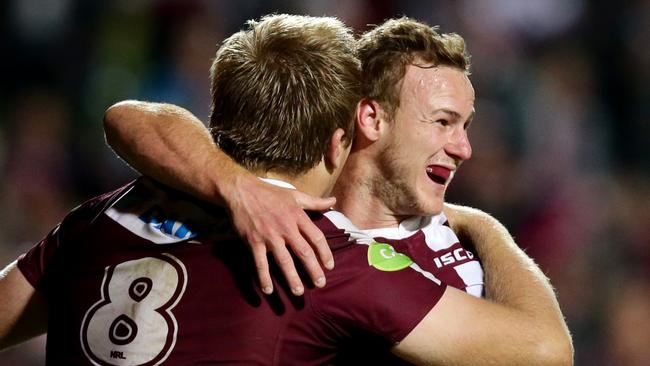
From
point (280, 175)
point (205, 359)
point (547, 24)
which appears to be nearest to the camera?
point (205, 359)

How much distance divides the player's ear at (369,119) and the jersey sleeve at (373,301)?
81cm

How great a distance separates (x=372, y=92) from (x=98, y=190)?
4423mm

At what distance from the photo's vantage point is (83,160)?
7.36 meters

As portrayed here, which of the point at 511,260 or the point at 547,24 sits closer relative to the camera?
the point at 511,260

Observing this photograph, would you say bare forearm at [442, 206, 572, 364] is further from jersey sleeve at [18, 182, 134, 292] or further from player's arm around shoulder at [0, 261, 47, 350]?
player's arm around shoulder at [0, 261, 47, 350]

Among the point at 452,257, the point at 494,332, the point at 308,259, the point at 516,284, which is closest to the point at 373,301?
the point at 308,259

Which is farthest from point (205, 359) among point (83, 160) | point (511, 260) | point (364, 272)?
point (83, 160)

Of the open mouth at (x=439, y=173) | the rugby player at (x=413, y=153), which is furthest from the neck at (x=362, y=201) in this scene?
the open mouth at (x=439, y=173)

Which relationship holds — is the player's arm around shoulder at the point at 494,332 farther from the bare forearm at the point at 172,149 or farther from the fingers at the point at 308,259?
the bare forearm at the point at 172,149

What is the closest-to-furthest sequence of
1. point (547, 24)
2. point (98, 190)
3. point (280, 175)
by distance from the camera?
1. point (280, 175)
2. point (98, 190)
3. point (547, 24)

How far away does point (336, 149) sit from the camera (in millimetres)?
2660

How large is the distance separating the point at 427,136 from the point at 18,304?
1270mm

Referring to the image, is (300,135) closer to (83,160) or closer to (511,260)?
(511,260)

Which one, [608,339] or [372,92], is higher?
[372,92]
